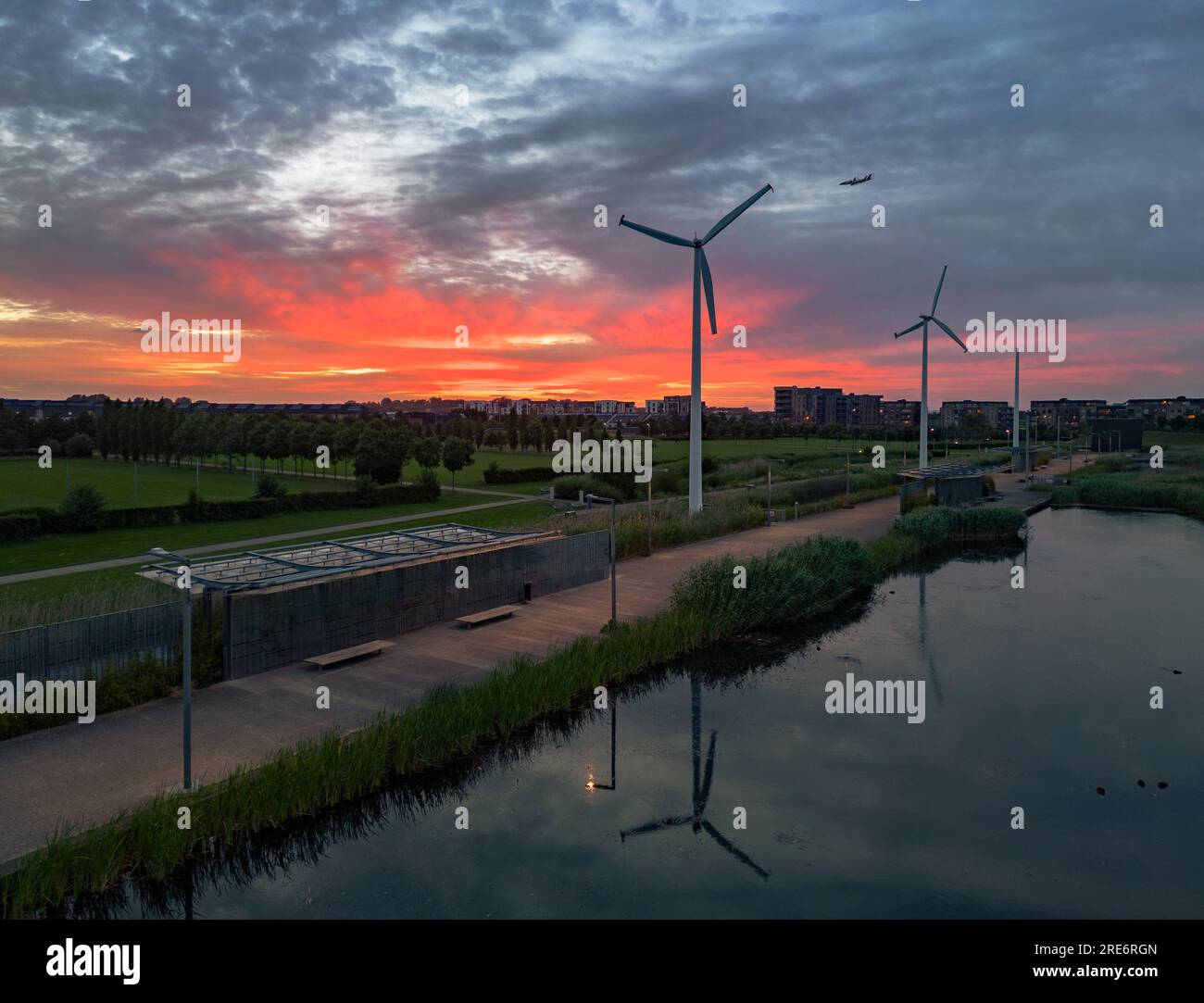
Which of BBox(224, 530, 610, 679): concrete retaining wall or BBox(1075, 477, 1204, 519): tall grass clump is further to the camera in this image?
BBox(1075, 477, 1204, 519): tall grass clump

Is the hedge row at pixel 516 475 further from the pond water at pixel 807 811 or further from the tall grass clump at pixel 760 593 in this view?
the pond water at pixel 807 811

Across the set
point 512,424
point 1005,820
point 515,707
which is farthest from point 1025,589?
point 512,424

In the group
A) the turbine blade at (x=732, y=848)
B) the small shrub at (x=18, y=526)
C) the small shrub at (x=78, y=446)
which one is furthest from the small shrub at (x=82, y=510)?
the small shrub at (x=78, y=446)

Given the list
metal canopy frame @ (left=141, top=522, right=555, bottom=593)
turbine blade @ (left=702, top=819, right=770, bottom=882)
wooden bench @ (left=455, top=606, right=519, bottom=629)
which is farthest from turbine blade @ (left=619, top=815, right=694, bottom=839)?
wooden bench @ (left=455, top=606, right=519, bottom=629)

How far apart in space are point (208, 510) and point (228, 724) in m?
39.3

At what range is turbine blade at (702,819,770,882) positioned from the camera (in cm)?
1195

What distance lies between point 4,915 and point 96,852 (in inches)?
45.5

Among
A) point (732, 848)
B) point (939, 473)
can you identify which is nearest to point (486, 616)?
point (732, 848)

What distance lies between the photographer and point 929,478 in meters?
Answer: 55.2

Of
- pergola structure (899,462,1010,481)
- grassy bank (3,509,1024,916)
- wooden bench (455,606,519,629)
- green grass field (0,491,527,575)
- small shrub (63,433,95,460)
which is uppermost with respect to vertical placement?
small shrub (63,433,95,460)

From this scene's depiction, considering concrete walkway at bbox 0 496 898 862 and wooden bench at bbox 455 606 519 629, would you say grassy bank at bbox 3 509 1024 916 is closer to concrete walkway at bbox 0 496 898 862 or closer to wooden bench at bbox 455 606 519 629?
concrete walkway at bbox 0 496 898 862

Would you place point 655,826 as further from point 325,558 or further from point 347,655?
point 325,558

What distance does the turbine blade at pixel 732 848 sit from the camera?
1195 centimetres

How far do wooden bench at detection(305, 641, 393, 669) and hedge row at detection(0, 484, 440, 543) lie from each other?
1260 inches
